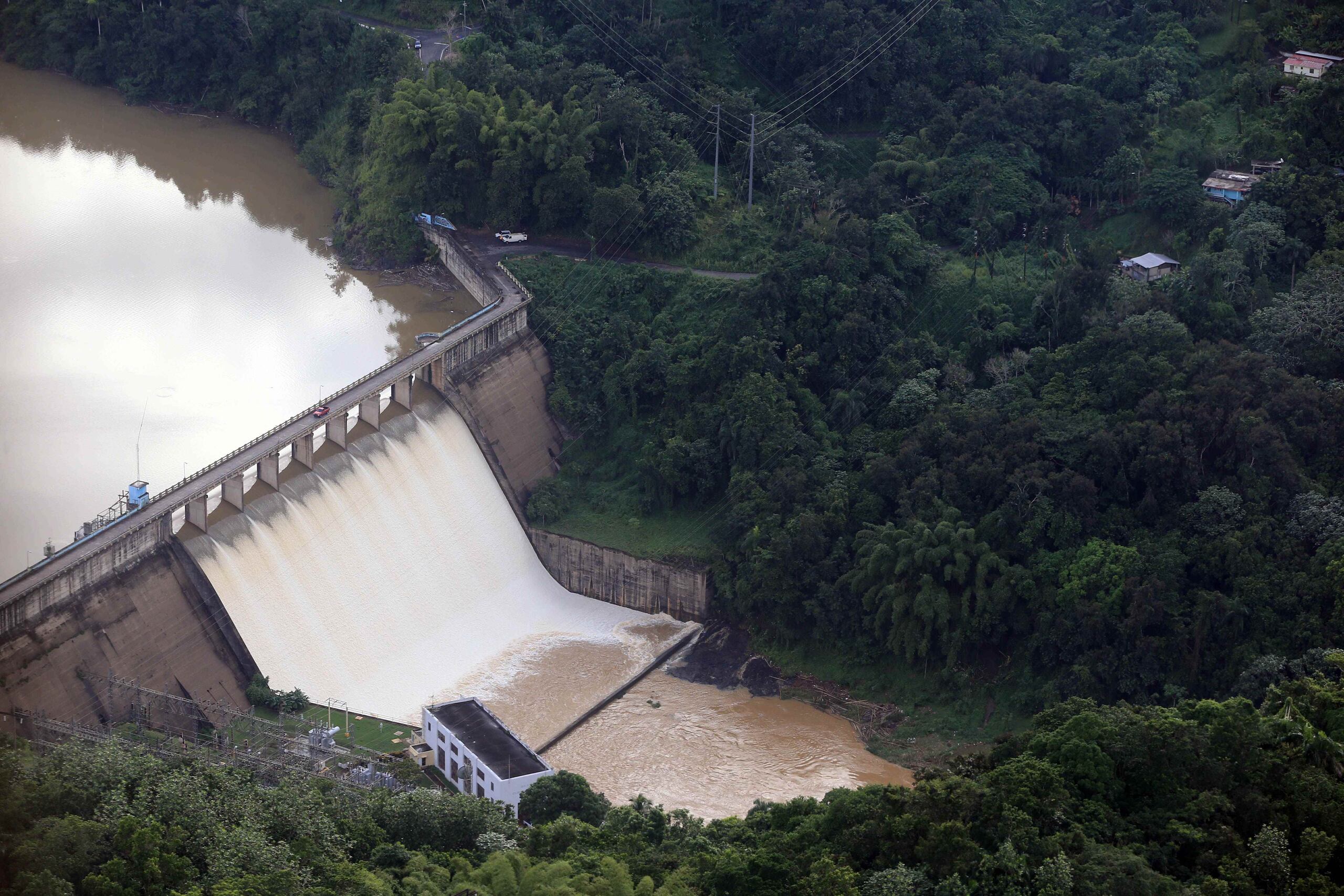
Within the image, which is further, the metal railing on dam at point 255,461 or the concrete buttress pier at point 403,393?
the concrete buttress pier at point 403,393

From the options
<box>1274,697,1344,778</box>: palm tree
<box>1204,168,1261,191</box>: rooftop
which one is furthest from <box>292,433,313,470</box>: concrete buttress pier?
<box>1204,168,1261,191</box>: rooftop

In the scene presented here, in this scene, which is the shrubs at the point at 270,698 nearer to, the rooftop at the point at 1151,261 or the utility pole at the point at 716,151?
the utility pole at the point at 716,151

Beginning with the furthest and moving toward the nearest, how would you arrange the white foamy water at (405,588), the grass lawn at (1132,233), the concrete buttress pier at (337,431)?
the grass lawn at (1132,233), the concrete buttress pier at (337,431), the white foamy water at (405,588)

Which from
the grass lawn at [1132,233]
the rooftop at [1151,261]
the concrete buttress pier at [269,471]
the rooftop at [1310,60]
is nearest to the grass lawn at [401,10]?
the grass lawn at [1132,233]

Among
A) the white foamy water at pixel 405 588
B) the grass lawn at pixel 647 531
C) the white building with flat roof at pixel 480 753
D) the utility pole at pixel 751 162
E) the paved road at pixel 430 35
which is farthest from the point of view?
the paved road at pixel 430 35

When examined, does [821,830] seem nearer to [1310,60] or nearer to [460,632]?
[460,632]

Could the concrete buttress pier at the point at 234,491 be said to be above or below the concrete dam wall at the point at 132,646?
above

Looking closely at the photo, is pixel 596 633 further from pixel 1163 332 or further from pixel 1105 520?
pixel 1163 332

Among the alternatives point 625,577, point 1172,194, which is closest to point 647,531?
point 625,577
